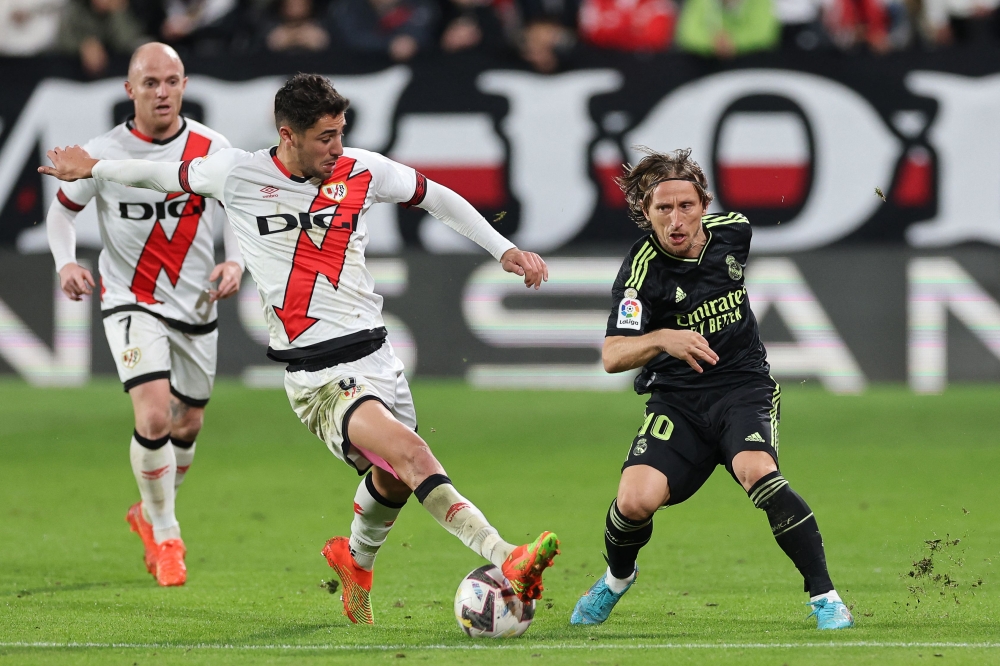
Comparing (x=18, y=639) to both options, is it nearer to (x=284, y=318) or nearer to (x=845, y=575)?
(x=284, y=318)

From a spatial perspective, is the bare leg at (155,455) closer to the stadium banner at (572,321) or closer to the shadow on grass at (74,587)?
the shadow on grass at (74,587)

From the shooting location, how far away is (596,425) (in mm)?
12250

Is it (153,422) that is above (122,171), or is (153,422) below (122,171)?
below


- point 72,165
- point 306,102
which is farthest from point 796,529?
point 72,165

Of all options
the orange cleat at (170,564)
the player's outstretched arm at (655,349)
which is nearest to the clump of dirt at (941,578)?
the player's outstretched arm at (655,349)

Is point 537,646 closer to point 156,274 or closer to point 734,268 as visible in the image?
point 734,268

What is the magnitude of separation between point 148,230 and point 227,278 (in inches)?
25.5

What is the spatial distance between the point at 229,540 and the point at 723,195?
6.28m

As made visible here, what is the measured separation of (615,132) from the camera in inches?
514

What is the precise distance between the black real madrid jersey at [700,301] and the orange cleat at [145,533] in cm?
291

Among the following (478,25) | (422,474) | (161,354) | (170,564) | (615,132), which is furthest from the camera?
(478,25)

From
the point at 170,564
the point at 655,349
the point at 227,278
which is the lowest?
the point at 170,564

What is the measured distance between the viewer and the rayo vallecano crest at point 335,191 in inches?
240

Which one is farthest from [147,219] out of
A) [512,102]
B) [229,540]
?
[512,102]
